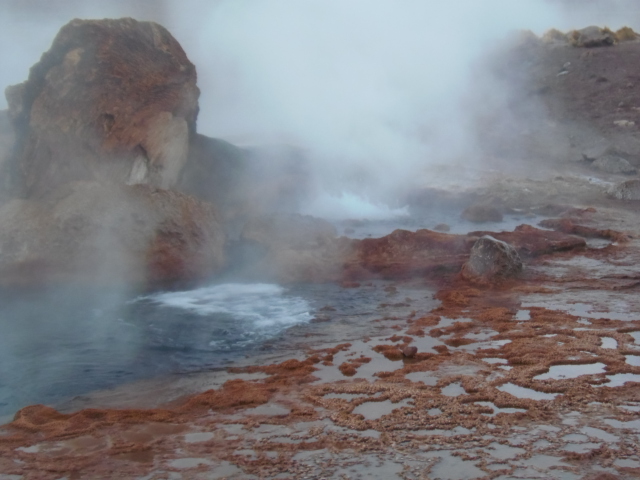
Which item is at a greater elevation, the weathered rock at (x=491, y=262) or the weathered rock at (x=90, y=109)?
the weathered rock at (x=90, y=109)

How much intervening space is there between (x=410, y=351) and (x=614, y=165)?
1315 centimetres

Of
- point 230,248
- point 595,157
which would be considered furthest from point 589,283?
point 595,157

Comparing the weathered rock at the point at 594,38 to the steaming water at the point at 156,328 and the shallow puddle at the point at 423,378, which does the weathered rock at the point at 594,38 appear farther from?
the shallow puddle at the point at 423,378

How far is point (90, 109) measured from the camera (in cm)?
1003

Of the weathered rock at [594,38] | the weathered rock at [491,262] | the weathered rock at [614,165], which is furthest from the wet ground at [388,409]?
the weathered rock at [594,38]

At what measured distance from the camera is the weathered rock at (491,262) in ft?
29.0

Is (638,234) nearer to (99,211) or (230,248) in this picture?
(230,248)

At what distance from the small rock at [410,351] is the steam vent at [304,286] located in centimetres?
2

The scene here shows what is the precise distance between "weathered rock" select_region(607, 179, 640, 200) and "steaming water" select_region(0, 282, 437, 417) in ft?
25.9

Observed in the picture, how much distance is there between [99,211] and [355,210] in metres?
6.39

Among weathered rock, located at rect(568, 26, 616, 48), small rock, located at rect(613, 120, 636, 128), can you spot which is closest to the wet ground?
small rock, located at rect(613, 120, 636, 128)

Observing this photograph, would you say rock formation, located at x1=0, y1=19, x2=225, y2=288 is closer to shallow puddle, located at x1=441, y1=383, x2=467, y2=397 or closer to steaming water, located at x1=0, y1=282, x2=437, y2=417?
steaming water, located at x1=0, y1=282, x2=437, y2=417

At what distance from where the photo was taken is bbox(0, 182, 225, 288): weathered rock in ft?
30.3

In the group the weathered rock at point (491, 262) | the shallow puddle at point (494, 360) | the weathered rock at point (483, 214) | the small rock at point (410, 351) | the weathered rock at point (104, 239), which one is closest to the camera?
the shallow puddle at point (494, 360)
